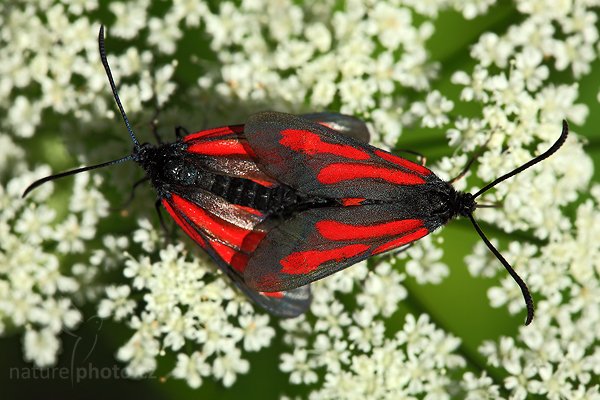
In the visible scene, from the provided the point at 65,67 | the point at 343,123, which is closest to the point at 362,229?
the point at 343,123

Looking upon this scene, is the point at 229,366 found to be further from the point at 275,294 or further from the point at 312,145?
the point at 312,145

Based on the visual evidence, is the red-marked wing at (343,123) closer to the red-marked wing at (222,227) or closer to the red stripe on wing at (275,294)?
the red-marked wing at (222,227)

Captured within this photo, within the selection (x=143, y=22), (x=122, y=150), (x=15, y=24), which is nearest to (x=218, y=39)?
(x=143, y=22)

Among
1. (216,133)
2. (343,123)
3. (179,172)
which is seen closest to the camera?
(179,172)

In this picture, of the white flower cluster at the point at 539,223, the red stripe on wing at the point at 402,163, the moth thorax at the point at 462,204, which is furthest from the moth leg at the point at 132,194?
the white flower cluster at the point at 539,223

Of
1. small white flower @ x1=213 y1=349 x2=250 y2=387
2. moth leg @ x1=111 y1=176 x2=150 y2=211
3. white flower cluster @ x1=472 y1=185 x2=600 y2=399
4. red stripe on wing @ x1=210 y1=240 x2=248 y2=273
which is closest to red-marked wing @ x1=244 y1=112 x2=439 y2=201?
red stripe on wing @ x1=210 y1=240 x2=248 y2=273

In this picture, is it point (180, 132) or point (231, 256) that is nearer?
point (231, 256)

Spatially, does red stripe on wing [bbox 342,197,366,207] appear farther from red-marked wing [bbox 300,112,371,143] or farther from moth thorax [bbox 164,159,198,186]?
moth thorax [bbox 164,159,198,186]
